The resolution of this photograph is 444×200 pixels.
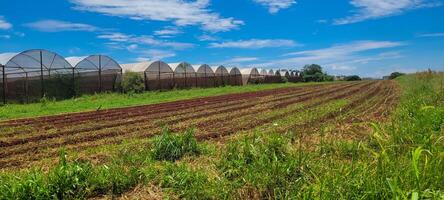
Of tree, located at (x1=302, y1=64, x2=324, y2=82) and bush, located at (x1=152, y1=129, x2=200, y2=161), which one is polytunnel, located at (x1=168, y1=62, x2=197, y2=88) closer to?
bush, located at (x1=152, y1=129, x2=200, y2=161)

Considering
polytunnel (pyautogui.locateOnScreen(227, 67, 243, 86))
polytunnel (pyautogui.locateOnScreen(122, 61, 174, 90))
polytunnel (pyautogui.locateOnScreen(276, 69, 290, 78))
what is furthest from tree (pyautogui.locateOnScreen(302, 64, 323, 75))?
polytunnel (pyautogui.locateOnScreen(122, 61, 174, 90))

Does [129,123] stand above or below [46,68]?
below

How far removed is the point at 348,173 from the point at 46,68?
24.9m

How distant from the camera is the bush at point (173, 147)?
6516mm

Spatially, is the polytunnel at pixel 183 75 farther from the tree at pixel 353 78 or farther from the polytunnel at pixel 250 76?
the tree at pixel 353 78

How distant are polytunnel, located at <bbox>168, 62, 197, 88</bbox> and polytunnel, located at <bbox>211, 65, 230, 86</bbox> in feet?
16.7

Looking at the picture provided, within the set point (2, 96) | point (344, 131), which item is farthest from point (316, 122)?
point (2, 96)

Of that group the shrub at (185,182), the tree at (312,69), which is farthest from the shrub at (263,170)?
the tree at (312,69)

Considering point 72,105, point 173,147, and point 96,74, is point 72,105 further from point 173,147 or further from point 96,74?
point 173,147

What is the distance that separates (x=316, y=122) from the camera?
10.7 meters

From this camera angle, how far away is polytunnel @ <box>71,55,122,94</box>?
28703 mm

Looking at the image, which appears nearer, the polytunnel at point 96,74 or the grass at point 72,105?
the grass at point 72,105

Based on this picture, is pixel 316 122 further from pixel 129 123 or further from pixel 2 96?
pixel 2 96

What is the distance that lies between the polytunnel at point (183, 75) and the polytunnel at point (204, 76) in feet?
2.92
